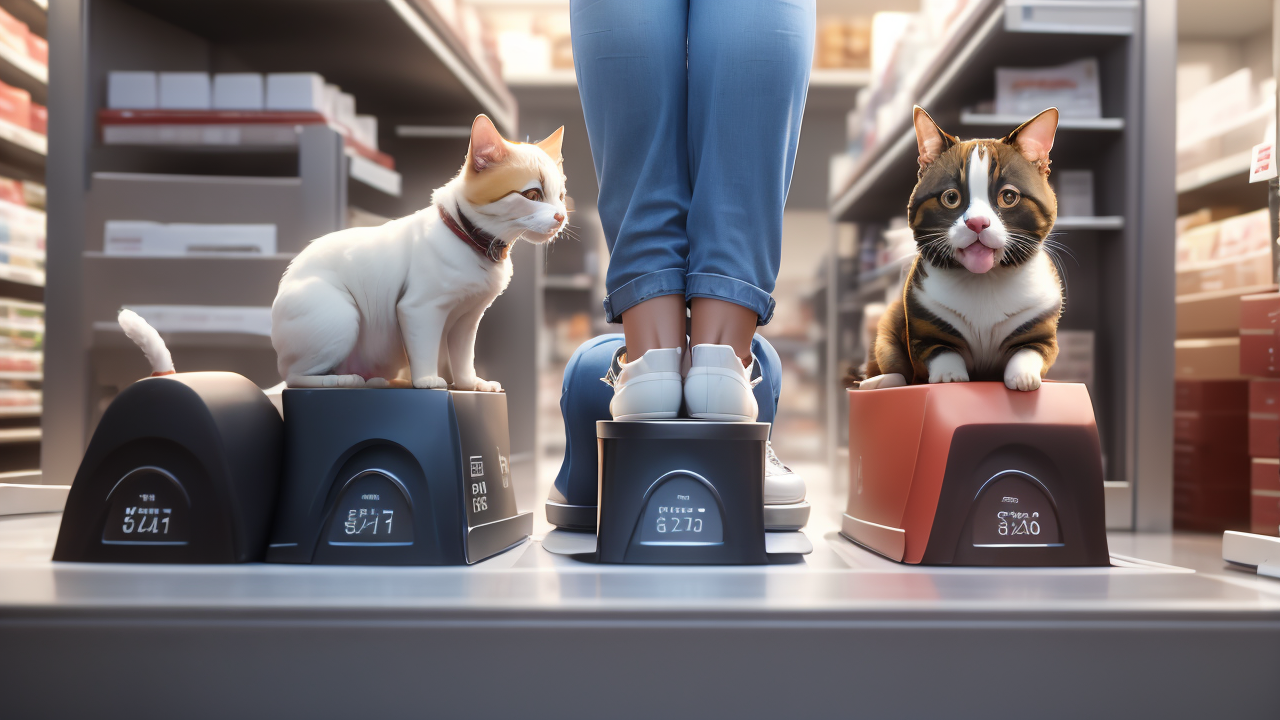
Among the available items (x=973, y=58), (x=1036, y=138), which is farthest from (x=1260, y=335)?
(x=973, y=58)

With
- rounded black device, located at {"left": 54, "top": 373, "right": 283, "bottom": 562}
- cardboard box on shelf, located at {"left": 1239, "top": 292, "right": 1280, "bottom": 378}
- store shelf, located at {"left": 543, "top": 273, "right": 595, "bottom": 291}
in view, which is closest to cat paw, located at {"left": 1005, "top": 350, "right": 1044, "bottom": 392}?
cardboard box on shelf, located at {"left": 1239, "top": 292, "right": 1280, "bottom": 378}

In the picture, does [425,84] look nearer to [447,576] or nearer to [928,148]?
[928,148]

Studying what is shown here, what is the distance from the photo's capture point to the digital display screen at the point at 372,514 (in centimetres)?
79

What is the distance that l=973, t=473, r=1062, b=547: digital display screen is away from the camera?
0.82 m

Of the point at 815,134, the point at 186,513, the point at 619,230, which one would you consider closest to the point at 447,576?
the point at 186,513

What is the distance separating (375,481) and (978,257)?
0.74 metres

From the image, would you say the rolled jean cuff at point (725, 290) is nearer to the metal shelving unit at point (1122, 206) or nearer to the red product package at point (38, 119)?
the metal shelving unit at point (1122, 206)

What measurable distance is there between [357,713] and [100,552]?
1.41ft

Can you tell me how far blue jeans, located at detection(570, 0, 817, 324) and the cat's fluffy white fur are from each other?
124mm

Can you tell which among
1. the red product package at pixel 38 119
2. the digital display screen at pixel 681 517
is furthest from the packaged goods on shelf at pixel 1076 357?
the red product package at pixel 38 119

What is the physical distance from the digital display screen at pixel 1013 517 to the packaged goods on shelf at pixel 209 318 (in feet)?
4.58

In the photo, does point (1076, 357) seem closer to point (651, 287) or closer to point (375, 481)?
point (651, 287)

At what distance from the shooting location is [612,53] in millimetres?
841

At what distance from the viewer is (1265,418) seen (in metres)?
1.24
